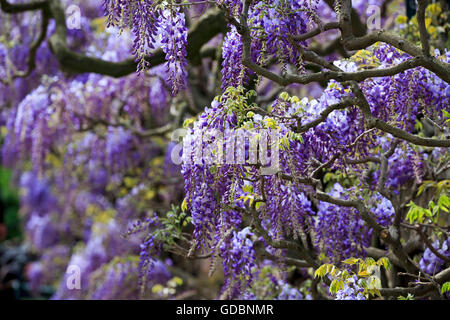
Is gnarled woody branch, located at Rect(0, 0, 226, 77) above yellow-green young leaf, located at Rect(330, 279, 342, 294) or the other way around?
above

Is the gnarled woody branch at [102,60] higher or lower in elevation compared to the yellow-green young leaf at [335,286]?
higher

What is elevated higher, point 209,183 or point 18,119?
point 18,119

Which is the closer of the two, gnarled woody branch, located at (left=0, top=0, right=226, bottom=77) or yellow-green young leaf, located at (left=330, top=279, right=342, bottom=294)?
yellow-green young leaf, located at (left=330, top=279, right=342, bottom=294)

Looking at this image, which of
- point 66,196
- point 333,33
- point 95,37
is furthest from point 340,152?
point 66,196

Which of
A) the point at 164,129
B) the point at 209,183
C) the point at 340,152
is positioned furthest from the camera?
the point at 164,129

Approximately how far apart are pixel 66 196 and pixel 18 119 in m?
2.90

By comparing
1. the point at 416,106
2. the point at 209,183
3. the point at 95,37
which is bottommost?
the point at 209,183

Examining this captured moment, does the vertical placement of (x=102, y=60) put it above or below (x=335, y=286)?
above

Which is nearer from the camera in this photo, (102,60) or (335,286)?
(335,286)

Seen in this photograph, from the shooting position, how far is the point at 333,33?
6215 millimetres

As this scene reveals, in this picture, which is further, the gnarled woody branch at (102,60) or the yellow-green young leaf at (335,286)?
the gnarled woody branch at (102,60)

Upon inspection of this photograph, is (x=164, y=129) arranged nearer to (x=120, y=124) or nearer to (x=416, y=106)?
(x=120, y=124)

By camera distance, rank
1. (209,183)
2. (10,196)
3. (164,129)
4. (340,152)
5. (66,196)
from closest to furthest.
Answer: (209,183)
(340,152)
(164,129)
(66,196)
(10,196)
